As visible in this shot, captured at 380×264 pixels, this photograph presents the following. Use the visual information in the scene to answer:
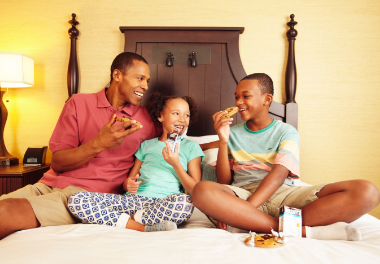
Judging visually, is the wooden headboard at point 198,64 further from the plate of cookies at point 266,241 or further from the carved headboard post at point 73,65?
the plate of cookies at point 266,241

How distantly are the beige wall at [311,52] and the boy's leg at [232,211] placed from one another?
1.47 meters

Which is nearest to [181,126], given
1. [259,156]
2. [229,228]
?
[259,156]

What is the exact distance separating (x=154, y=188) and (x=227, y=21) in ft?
5.58

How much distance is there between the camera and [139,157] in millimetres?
1550

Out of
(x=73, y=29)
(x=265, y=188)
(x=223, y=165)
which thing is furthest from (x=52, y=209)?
(x=73, y=29)

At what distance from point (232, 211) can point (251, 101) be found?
702mm

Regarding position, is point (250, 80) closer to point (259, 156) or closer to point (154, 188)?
point (259, 156)

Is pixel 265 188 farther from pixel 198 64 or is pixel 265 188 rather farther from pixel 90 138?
pixel 198 64

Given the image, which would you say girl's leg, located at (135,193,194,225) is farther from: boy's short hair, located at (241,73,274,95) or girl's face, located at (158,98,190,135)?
boy's short hair, located at (241,73,274,95)

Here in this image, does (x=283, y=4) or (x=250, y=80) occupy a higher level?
(x=283, y=4)

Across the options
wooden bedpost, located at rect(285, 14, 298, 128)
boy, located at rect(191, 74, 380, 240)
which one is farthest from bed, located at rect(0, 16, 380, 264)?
wooden bedpost, located at rect(285, 14, 298, 128)

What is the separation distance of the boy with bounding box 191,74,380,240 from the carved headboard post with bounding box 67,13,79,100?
1495 millimetres

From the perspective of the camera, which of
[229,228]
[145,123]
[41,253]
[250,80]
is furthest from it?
[145,123]

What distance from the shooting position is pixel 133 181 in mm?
1347
